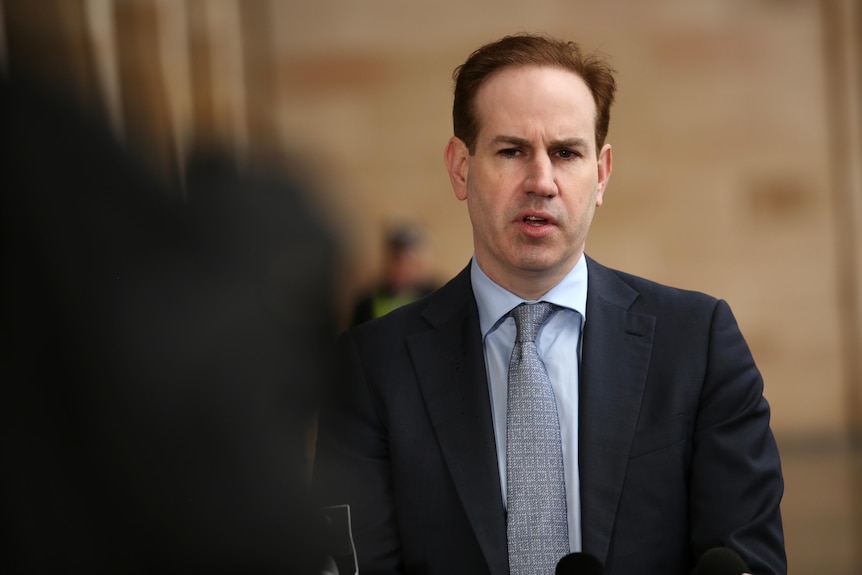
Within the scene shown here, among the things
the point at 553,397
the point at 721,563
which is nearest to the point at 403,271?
the point at 553,397

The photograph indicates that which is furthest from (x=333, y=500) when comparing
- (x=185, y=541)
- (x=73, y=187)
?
(x=73, y=187)

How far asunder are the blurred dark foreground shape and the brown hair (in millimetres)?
1272

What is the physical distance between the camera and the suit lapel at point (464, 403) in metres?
1.96

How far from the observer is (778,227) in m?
10.3

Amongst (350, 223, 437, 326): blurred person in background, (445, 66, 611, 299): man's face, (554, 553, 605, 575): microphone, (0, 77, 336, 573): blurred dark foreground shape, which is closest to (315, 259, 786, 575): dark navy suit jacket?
(445, 66, 611, 299): man's face

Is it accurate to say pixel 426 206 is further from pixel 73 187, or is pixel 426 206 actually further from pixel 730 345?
pixel 73 187

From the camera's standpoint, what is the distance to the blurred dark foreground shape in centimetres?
79

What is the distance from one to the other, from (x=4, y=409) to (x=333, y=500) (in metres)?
1.10

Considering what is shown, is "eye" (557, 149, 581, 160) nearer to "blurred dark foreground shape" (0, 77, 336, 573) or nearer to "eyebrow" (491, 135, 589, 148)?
"eyebrow" (491, 135, 589, 148)

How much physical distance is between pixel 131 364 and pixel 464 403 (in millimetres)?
1274

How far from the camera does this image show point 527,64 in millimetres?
2072

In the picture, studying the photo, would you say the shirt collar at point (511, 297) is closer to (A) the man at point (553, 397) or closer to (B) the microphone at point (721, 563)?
(A) the man at point (553, 397)

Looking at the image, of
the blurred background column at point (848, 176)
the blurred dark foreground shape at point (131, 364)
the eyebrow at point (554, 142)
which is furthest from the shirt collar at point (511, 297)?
the blurred background column at point (848, 176)

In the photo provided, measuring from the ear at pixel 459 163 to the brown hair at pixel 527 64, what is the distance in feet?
0.08
